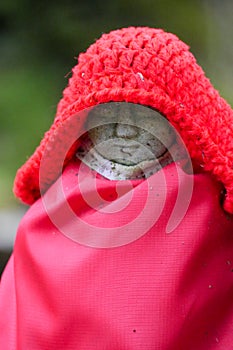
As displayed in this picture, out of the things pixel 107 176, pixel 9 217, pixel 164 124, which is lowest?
pixel 9 217

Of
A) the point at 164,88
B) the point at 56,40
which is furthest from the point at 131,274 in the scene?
the point at 56,40

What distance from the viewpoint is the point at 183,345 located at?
108 cm

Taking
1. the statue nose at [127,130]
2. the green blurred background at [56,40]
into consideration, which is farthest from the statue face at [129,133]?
the green blurred background at [56,40]

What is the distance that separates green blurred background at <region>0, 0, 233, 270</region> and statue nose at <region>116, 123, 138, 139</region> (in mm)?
2574

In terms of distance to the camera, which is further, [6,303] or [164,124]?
[6,303]

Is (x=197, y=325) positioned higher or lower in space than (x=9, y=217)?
higher

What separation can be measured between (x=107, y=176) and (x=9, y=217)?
2.04 m

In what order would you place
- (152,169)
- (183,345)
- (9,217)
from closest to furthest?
(183,345)
(152,169)
(9,217)

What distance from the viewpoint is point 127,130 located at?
Result: 115 cm

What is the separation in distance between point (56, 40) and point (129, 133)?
9.21 feet

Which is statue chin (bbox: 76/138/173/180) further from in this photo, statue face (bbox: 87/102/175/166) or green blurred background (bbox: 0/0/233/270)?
green blurred background (bbox: 0/0/233/270)

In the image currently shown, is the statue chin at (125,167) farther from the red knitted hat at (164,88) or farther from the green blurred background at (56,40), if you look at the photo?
the green blurred background at (56,40)

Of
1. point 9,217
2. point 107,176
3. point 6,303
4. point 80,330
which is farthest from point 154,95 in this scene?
point 9,217

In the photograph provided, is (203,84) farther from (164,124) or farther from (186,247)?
(186,247)
